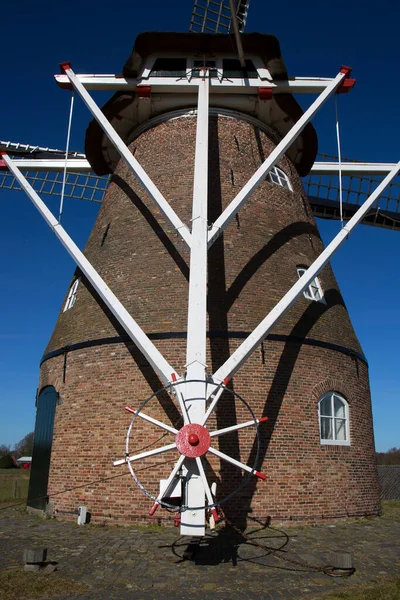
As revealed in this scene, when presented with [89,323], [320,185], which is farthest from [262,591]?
[320,185]

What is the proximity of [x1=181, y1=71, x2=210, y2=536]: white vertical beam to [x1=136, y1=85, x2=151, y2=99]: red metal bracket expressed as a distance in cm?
312

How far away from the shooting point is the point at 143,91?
11.4 meters

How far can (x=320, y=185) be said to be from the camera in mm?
18469

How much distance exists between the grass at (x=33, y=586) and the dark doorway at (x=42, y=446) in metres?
4.30

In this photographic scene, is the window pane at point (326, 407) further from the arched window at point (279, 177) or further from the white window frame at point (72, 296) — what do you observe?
the white window frame at point (72, 296)

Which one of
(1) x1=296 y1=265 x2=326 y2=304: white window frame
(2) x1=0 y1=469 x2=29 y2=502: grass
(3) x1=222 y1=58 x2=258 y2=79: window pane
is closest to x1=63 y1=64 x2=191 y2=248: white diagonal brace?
(1) x1=296 y1=265 x2=326 y2=304: white window frame

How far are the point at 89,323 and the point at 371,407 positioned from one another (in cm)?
686

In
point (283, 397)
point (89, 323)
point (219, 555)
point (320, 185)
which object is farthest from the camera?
point (320, 185)

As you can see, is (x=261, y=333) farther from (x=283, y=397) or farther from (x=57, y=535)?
(x=57, y=535)

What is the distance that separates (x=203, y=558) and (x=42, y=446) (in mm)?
5631

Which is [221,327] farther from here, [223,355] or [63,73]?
[63,73]

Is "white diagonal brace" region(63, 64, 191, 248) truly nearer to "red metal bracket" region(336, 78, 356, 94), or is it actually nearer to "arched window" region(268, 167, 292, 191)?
"arched window" region(268, 167, 292, 191)

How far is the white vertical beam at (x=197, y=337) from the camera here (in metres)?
6.73

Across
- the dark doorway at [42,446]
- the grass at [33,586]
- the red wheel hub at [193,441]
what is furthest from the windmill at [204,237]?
the grass at [33,586]
